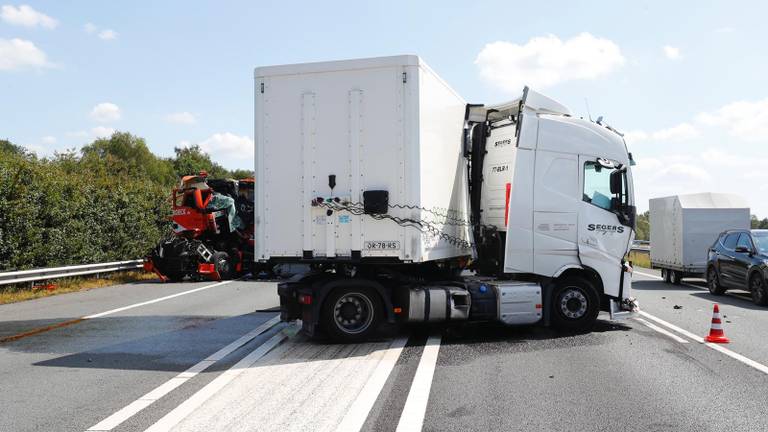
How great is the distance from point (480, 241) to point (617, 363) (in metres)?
3.50

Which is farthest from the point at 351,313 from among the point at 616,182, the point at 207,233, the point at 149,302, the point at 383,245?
the point at 207,233

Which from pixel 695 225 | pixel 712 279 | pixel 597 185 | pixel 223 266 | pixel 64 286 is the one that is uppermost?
pixel 597 185

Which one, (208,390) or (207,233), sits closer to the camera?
(208,390)

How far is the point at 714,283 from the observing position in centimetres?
1733

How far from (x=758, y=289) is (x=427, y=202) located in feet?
32.2

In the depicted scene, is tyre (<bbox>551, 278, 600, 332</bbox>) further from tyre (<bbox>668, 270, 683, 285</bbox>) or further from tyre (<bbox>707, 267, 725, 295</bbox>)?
tyre (<bbox>668, 270, 683, 285</bbox>)

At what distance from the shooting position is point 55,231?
1753 centimetres

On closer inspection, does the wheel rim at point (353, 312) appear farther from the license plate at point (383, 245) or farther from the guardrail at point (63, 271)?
the guardrail at point (63, 271)

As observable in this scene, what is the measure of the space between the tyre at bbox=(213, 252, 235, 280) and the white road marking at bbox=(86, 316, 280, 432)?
1106cm

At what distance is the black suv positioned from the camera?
577 inches

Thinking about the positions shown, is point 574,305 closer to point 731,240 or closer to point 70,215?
point 731,240

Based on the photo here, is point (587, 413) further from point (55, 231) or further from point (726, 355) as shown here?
point (55, 231)

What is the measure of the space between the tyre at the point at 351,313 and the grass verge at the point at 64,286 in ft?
31.0

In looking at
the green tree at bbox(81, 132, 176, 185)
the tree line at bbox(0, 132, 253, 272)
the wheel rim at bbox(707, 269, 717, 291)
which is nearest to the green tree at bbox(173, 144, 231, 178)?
the green tree at bbox(81, 132, 176, 185)
